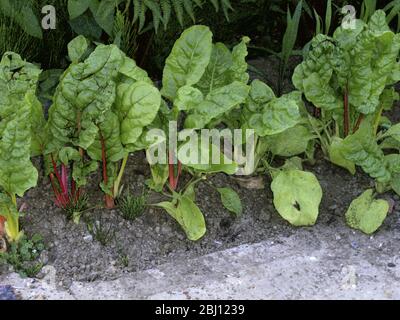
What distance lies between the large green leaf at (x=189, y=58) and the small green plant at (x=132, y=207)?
0.40 meters

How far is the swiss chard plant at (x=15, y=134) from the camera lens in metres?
2.78

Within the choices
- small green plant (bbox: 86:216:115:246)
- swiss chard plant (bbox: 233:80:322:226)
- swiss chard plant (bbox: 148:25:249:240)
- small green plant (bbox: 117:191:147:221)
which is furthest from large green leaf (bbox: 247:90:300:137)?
small green plant (bbox: 86:216:115:246)

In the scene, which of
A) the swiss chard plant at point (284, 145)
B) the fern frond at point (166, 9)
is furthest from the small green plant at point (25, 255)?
the fern frond at point (166, 9)

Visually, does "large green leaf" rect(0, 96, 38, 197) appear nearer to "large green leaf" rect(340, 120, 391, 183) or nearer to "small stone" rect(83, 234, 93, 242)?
"small stone" rect(83, 234, 93, 242)

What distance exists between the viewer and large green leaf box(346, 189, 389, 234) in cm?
312

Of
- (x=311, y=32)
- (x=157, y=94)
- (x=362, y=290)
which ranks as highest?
(x=157, y=94)

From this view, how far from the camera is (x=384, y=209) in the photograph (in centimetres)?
313

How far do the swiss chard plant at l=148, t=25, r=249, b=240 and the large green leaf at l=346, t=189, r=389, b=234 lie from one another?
414 millimetres

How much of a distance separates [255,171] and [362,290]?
28.3 inches

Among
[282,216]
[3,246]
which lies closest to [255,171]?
[282,216]

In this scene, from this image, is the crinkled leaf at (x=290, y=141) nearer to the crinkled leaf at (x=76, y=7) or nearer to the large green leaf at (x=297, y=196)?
the large green leaf at (x=297, y=196)

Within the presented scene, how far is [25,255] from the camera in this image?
294 cm

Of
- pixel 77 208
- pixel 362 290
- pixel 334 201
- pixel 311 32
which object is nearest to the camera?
pixel 362 290

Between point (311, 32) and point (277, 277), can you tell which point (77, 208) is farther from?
point (311, 32)
